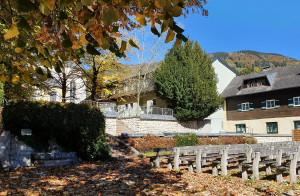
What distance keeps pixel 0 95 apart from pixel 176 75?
16.5 m

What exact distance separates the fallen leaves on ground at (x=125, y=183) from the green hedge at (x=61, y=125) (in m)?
1.72

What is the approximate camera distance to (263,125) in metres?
30.5

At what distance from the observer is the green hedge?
1041 cm

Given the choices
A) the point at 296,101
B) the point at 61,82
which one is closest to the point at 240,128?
the point at 296,101

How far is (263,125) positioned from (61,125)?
85.2 ft

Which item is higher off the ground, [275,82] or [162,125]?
[275,82]

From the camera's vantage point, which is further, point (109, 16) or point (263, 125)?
point (263, 125)

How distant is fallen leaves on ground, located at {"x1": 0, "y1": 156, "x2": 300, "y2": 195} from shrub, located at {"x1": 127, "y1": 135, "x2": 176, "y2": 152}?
17.7 ft

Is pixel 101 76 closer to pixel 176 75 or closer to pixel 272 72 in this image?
pixel 176 75

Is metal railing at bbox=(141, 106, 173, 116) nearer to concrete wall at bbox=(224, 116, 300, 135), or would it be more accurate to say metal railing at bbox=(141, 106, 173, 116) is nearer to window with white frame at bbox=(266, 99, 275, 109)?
concrete wall at bbox=(224, 116, 300, 135)

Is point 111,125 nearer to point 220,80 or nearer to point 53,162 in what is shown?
point 53,162

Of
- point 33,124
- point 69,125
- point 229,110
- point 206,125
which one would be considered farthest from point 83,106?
point 229,110

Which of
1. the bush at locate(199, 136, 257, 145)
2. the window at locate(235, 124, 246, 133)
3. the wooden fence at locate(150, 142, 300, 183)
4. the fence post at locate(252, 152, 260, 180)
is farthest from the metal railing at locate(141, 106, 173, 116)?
the fence post at locate(252, 152, 260, 180)

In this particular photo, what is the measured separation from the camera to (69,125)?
1098 cm
